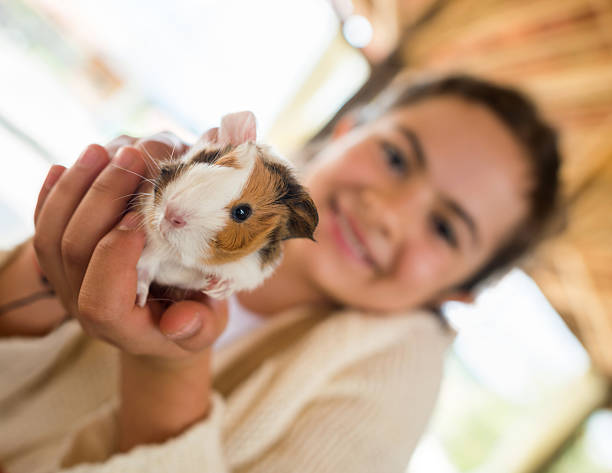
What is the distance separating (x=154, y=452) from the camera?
1.89 feet

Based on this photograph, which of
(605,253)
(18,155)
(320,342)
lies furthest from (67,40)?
(605,253)

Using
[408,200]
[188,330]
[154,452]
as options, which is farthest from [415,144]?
[154,452]

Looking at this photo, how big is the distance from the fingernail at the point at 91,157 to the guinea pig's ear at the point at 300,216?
0.25 meters

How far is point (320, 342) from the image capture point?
957 millimetres

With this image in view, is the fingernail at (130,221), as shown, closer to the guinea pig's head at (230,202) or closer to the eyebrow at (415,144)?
the guinea pig's head at (230,202)

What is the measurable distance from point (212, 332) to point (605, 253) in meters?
2.54

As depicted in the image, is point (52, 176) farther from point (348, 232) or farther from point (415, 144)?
point (415, 144)

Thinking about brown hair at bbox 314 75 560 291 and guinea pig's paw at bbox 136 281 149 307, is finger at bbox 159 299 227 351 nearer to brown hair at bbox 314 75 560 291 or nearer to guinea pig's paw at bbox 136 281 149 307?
guinea pig's paw at bbox 136 281 149 307

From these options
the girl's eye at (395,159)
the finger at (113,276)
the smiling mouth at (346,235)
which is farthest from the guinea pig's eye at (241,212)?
the girl's eye at (395,159)

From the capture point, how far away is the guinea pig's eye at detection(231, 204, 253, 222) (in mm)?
374

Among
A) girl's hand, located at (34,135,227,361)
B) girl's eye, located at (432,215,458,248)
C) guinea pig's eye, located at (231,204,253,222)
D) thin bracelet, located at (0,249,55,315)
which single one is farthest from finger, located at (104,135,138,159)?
girl's eye, located at (432,215,458,248)

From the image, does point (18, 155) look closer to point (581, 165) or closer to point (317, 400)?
point (317, 400)

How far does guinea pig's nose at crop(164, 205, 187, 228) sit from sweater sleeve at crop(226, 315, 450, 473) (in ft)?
1.98

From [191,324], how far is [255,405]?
51cm
